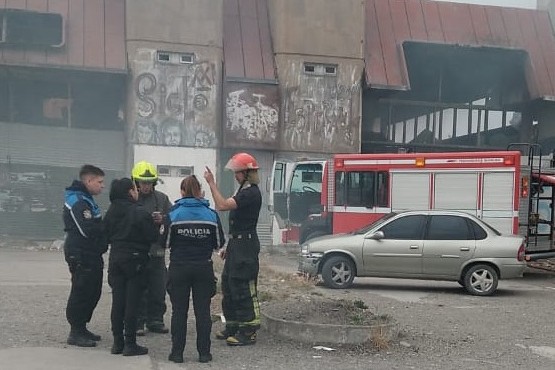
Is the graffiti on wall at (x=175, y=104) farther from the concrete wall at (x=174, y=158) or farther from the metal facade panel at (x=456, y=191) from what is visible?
the metal facade panel at (x=456, y=191)

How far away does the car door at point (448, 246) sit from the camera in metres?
11.4

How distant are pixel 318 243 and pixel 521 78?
16.7 meters

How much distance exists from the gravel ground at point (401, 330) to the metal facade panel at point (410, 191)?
2.35 metres

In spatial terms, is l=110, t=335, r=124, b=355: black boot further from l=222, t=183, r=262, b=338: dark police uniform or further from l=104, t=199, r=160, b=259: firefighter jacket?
l=222, t=183, r=262, b=338: dark police uniform

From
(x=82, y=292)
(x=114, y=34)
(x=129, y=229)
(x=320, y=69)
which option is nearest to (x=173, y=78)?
(x=114, y=34)

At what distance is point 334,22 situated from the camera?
22.6 metres

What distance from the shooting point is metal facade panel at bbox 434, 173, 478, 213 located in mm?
13883

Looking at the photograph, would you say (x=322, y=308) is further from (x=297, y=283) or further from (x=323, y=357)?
(x=297, y=283)

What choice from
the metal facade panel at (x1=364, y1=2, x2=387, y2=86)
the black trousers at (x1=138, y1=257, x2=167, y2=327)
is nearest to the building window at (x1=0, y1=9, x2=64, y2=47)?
the metal facade panel at (x1=364, y1=2, x2=387, y2=86)

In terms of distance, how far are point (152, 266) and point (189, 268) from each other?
1.15m

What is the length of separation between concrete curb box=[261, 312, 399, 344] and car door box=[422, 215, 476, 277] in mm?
4684

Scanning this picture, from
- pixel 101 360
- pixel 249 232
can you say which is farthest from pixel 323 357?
pixel 101 360

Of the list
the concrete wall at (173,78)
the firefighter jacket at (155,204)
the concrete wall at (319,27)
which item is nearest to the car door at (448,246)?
the firefighter jacket at (155,204)

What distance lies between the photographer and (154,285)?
7.03 m
